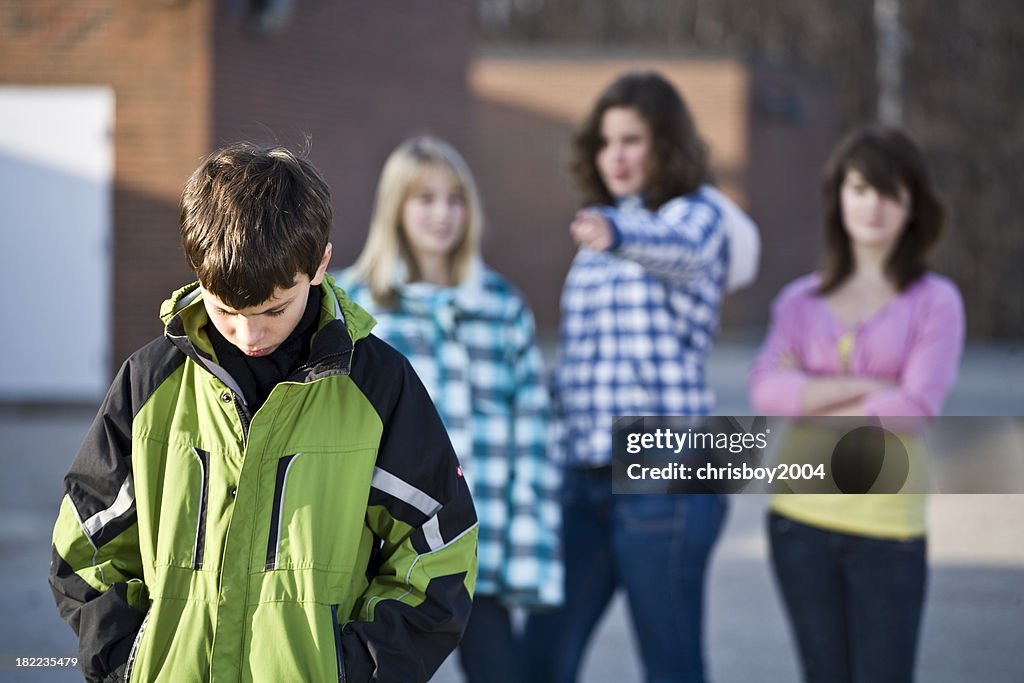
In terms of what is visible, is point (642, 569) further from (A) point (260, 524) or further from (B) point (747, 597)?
(B) point (747, 597)

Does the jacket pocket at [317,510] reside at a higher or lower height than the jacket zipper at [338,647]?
higher

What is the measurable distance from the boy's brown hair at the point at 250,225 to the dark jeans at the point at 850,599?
1.78 m

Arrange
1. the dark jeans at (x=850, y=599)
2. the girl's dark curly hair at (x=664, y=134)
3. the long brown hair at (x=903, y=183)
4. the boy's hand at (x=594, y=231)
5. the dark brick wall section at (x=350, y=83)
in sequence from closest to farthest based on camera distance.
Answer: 1. the boy's hand at (x=594, y=231)
2. the dark jeans at (x=850, y=599)
3. the long brown hair at (x=903, y=183)
4. the girl's dark curly hair at (x=664, y=134)
5. the dark brick wall section at (x=350, y=83)

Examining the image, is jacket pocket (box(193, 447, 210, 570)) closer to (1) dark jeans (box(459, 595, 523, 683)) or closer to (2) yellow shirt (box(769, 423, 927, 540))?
(1) dark jeans (box(459, 595, 523, 683))

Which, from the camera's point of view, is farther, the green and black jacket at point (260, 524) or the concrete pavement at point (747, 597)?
the concrete pavement at point (747, 597)

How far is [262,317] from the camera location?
2.01 m

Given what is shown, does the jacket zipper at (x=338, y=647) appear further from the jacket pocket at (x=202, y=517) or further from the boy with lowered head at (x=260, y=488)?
the jacket pocket at (x=202, y=517)

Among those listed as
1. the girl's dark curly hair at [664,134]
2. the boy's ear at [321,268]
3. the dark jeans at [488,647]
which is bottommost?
the dark jeans at [488,647]

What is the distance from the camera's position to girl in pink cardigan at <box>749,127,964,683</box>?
10.4ft

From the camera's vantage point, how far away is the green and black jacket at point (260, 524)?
203cm

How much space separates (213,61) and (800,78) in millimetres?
13127

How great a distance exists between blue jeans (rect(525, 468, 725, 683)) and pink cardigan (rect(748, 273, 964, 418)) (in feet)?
1.32

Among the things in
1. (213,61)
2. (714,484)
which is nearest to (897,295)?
(714,484)

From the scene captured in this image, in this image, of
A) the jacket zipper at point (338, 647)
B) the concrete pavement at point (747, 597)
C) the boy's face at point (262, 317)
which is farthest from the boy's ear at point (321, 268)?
the concrete pavement at point (747, 597)
